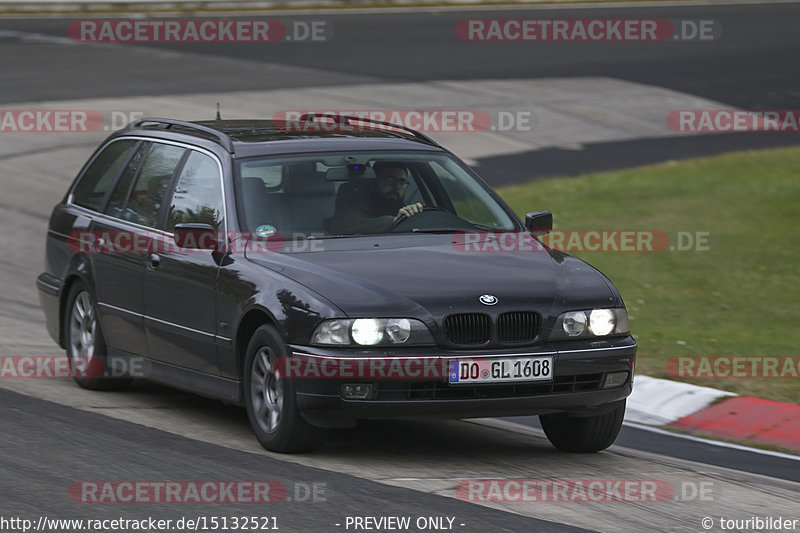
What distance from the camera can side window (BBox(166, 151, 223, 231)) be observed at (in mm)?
8102

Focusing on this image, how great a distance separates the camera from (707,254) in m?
15.5

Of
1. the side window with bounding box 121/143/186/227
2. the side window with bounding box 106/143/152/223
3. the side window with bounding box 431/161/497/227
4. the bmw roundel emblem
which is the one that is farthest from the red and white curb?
the side window with bounding box 106/143/152/223

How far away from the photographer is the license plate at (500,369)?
6914 millimetres

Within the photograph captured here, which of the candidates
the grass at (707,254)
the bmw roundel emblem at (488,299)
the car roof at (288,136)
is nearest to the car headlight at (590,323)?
the bmw roundel emblem at (488,299)

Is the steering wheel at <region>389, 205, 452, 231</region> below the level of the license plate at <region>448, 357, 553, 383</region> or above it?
above

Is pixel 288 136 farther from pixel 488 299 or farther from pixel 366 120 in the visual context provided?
pixel 488 299

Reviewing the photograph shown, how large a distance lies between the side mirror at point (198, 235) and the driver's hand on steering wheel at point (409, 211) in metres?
1.02

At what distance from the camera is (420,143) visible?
8.70 m

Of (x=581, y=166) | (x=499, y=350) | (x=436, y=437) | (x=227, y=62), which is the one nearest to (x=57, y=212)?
(x=436, y=437)

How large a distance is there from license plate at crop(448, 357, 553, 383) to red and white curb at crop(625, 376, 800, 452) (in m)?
2.25

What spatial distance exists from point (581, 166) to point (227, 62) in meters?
10.2

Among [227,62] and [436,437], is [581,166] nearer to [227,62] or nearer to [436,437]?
[227,62]

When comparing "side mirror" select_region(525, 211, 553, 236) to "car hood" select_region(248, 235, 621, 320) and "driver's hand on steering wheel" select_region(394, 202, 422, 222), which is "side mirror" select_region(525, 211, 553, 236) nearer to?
"car hood" select_region(248, 235, 621, 320)

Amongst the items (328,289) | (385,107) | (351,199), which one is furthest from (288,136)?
(385,107)
